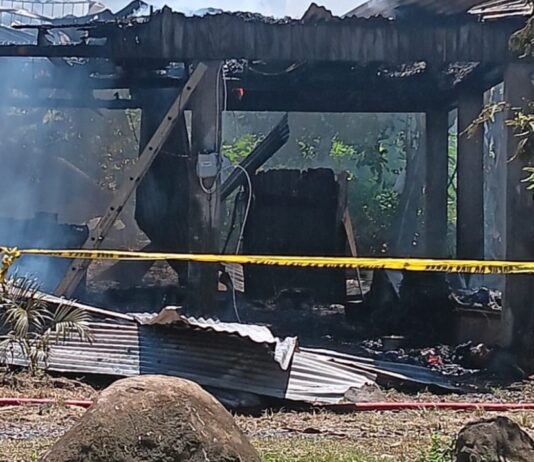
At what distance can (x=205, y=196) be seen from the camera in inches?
447

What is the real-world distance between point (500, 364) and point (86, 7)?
9988 millimetres

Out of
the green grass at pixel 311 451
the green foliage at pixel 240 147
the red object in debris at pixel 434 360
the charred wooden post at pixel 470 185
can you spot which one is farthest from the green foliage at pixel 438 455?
the green foliage at pixel 240 147

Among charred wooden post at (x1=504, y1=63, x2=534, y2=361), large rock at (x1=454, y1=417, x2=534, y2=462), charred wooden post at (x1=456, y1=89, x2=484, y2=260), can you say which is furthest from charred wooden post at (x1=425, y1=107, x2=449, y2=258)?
large rock at (x1=454, y1=417, x2=534, y2=462)

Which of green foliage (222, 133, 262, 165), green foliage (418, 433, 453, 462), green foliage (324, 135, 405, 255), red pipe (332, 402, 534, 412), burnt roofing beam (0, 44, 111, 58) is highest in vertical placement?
burnt roofing beam (0, 44, 111, 58)

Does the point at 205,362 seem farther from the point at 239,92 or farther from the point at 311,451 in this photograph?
the point at 239,92

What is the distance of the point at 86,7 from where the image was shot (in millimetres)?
16938

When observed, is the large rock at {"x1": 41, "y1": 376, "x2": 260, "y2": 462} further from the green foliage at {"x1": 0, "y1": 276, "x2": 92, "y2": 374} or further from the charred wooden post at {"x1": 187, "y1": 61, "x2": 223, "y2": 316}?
the charred wooden post at {"x1": 187, "y1": 61, "x2": 223, "y2": 316}

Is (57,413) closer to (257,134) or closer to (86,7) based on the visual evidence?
(86,7)

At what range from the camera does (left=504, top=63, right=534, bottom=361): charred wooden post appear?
1075 cm

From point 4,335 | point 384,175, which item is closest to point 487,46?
point 4,335

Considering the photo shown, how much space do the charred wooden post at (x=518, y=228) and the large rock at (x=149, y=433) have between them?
23.7 feet

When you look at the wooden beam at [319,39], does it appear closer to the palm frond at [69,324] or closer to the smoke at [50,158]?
the smoke at [50,158]

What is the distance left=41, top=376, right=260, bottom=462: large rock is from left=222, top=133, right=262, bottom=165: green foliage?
73.6 feet

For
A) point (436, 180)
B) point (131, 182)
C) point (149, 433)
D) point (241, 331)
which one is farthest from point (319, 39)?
point (149, 433)
